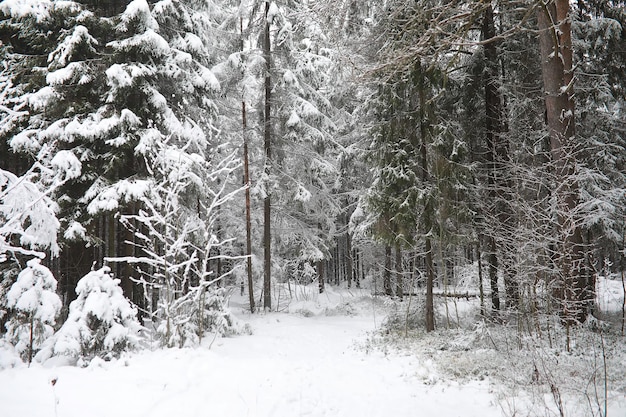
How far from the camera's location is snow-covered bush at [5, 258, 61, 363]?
19.4 feet

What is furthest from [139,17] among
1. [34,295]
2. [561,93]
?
[561,93]

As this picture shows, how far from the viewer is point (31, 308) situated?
19.3 ft

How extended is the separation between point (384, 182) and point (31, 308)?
25.3ft

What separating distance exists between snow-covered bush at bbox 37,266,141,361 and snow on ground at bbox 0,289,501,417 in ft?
1.17

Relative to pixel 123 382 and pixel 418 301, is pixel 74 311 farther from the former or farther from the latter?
pixel 418 301

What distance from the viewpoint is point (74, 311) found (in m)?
6.37

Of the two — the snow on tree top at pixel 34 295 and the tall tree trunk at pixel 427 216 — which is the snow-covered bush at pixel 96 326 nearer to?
the snow on tree top at pixel 34 295

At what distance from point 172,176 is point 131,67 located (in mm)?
3743

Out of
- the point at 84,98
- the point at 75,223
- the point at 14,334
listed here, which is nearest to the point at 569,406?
the point at 14,334

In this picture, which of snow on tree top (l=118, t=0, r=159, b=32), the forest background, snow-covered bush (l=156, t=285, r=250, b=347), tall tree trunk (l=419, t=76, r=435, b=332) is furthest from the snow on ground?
snow on tree top (l=118, t=0, r=159, b=32)

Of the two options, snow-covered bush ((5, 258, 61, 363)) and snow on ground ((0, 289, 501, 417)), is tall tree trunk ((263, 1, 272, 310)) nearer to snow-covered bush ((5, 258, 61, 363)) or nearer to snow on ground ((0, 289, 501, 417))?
snow on ground ((0, 289, 501, 417))

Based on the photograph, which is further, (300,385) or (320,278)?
(320,278)

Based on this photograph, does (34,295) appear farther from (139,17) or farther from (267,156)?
(267,156)

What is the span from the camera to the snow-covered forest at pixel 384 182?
5.98 metres
